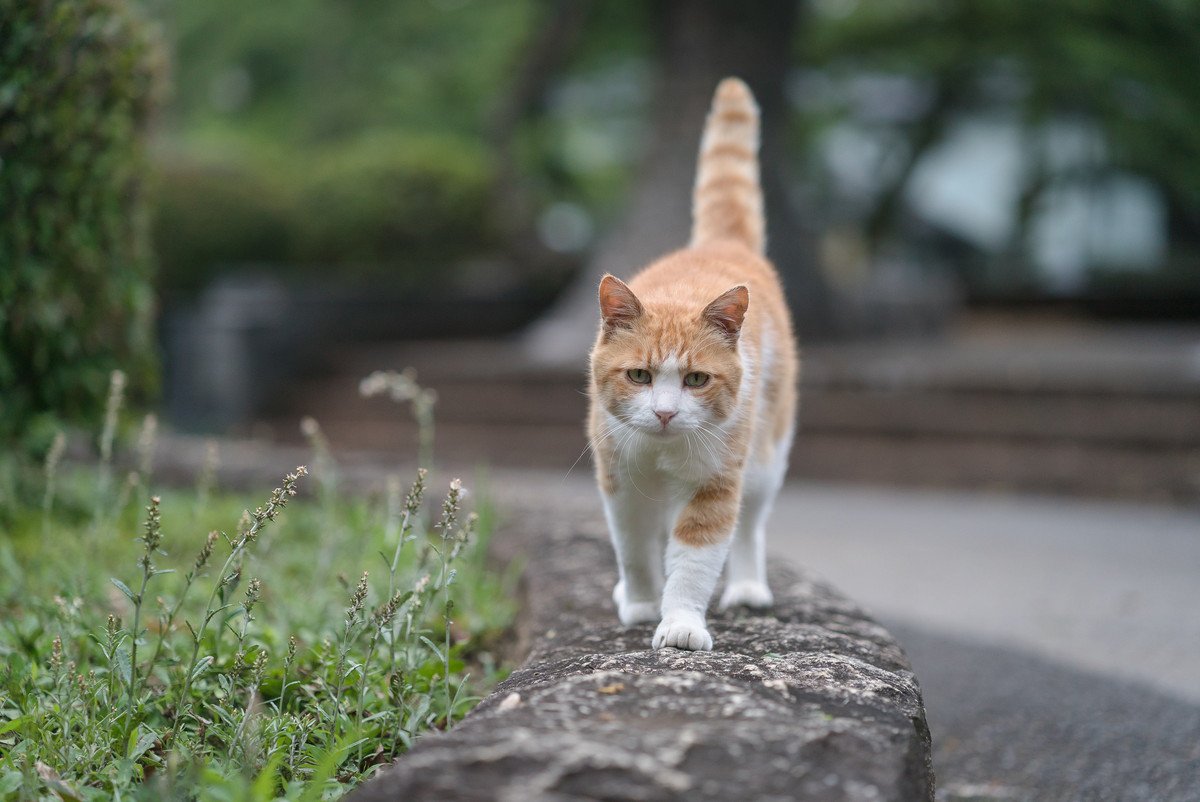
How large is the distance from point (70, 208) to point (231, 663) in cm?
240

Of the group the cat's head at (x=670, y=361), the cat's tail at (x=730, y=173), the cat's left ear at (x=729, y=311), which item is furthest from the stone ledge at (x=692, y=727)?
the cat's tail at (x=730, y=173)

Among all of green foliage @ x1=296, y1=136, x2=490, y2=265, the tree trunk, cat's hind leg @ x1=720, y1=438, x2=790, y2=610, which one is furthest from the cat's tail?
green foliage @ x1=296, y1=136, x2=490, y2=265

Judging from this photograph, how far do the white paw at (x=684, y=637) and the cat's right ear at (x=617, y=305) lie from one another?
0.72 metres

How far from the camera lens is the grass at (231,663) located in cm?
205

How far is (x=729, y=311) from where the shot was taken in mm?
2615

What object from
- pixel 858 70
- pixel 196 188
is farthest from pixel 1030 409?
pixel 858 70

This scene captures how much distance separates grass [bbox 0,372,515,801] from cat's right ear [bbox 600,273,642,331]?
0.62 meters

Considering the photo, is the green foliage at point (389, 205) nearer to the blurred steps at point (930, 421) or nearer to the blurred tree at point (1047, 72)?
the blurred steps at point (930, 421)

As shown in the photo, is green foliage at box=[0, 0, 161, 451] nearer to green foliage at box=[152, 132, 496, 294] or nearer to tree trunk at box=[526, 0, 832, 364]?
tree trunk at box=[526, 0, 832, 364]

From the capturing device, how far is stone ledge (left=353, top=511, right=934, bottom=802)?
1.63 metres

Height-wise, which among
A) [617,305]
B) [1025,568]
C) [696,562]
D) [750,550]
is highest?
[617,305]

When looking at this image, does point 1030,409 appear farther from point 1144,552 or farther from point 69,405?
point 69,405

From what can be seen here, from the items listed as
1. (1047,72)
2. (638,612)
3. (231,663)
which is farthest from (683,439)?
(1047,72)

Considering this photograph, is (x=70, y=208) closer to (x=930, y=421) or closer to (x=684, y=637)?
(x=684, y=637)
